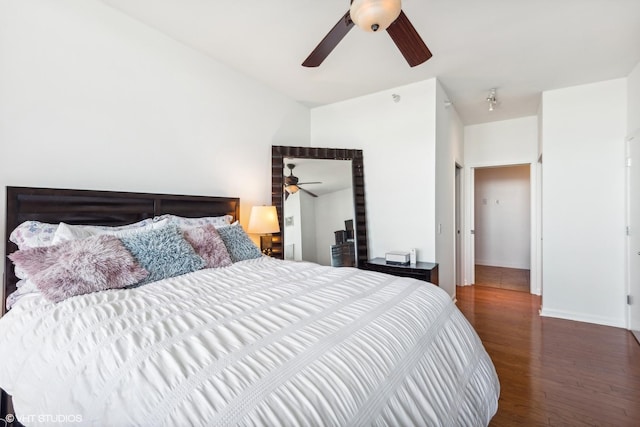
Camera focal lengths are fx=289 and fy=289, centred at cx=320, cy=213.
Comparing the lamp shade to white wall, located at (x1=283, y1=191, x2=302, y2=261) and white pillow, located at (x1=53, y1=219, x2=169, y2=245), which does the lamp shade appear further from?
white pillow, located at (x1=53, y1=219, x2=169, y2=245)

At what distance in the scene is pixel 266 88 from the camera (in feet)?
11.0

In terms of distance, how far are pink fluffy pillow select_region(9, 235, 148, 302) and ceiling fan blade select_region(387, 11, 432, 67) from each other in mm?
1982

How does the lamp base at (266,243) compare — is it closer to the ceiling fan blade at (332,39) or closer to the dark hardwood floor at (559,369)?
the ceiling fan blade at (332,39)

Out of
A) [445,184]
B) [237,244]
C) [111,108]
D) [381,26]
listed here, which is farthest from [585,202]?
[111,108]

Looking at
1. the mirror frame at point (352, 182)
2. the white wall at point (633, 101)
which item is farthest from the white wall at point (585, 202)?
the mirror frame at point (352, 182)

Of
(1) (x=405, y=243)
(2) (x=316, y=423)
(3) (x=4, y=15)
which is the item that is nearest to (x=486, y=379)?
(2) (x=316, y=423)

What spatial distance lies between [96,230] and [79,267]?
49 cm

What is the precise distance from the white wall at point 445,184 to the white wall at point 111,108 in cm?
211

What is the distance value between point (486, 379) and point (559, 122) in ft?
10.9

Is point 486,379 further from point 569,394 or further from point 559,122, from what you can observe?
point 559,122

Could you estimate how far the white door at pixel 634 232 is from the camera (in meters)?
2.74

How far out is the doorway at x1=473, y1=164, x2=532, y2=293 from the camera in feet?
19.1

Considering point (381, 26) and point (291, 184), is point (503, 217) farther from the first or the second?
point (381, 26)

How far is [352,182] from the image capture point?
3.58 meters
